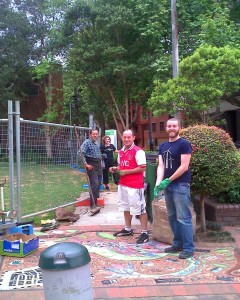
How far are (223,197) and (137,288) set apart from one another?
368 centimetres

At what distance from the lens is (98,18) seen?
18.4 meters

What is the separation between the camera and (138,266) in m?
5.07

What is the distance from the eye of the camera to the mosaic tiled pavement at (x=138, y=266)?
459cm

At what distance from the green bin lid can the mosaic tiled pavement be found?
173 cm

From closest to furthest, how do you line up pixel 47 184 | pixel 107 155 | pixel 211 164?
pixel 211 164 < pixel 47 184 < pixel 107 155

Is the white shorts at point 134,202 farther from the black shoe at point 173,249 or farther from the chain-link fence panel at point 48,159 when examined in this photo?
the chain-link fence panel at point 48,159

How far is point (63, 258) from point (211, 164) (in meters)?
3.57

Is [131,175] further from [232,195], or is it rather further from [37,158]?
[232,195]

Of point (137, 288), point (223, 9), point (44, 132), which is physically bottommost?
point (137, 288)

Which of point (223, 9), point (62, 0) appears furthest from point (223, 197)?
point (62, 0)

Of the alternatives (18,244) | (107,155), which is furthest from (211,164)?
(107,155)

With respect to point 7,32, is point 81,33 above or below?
below

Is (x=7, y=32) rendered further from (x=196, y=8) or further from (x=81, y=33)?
(x=196, y=8)

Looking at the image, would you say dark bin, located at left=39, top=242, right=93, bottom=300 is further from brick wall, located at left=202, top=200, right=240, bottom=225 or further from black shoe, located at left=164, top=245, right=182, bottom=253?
brick wall, located at left=202, top=200, right=240, bottom=225
